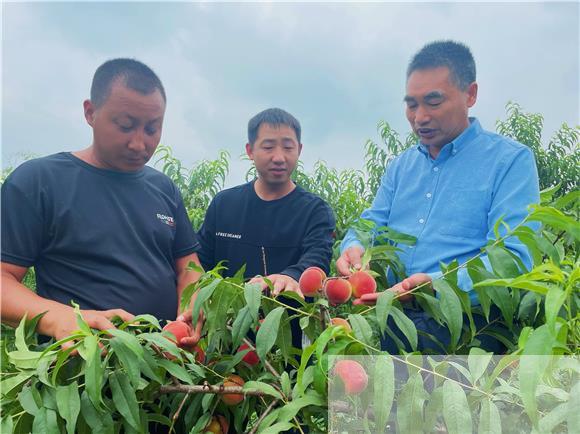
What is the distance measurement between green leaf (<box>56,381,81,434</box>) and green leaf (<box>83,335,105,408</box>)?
1.5 inches

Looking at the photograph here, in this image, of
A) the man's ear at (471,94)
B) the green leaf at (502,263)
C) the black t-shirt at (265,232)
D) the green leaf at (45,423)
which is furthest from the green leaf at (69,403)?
the man's ear at (471,94)

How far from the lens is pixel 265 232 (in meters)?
1.60

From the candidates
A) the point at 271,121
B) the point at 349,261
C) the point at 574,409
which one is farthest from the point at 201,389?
the point at 271,121

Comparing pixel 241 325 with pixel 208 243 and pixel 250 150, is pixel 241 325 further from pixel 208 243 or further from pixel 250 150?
pixel 250 150

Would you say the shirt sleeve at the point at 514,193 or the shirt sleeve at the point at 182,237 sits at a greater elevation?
the shirt sleeve at the point at 514,193

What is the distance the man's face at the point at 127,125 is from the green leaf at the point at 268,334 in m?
0.60

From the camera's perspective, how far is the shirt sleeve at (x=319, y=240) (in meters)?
1.44

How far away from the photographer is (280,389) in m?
0.81

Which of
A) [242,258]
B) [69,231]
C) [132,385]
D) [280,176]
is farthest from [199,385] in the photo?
[280,176]

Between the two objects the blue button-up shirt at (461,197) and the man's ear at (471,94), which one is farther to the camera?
the man's ear at (471,94)

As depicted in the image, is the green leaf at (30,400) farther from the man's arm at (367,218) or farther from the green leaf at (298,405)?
the man's arm at (367,218)

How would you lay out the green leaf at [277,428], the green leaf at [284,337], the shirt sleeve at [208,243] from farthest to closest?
the shirt sleeve at [208,243] → the green leaf at [284,337] → the green leaf at [277,428]

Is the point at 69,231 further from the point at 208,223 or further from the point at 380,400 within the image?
the point at 380,400

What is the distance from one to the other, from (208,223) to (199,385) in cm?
86
